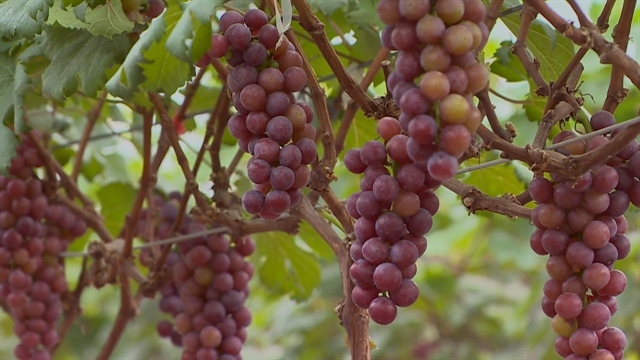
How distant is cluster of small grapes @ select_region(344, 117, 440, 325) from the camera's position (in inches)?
23.4

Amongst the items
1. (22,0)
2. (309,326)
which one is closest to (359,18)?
(22,0)

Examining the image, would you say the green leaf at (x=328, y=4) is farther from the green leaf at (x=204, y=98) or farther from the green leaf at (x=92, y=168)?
the green leaf at (x=92, y=168)

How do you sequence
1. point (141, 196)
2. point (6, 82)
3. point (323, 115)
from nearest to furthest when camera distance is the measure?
point (323, 115)
point (6, 82)
point (141, 196)

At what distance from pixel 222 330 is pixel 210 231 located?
0.43 ft

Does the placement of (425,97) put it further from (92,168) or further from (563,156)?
(92,168)

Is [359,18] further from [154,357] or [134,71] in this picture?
[154,357]

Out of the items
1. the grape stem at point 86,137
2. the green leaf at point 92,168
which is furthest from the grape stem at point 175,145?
the green leaf at point 92,168

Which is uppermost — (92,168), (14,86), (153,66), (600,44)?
(92,168)

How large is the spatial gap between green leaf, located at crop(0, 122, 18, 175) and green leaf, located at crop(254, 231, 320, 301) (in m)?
0.44

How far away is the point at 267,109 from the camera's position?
66cm

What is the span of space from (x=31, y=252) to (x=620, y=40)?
84 cm

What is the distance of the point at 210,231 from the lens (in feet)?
3.32

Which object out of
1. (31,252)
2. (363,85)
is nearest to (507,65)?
(363,85)

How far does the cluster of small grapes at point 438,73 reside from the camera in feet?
1.66
